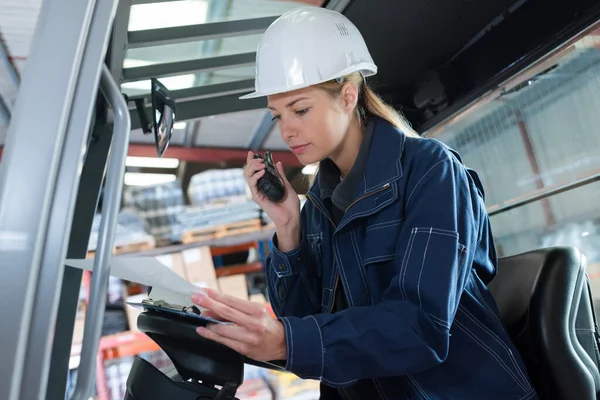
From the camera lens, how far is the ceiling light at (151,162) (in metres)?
7.19

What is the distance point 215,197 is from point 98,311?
519 centimetres

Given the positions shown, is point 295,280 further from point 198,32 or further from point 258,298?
point 258,298

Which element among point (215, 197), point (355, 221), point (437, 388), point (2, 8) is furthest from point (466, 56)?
point (215, 197)

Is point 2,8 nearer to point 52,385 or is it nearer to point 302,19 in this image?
point 302,19

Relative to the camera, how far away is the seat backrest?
1.46 m

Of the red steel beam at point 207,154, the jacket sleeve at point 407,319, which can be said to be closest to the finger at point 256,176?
the jacket sleeve at point 407,319

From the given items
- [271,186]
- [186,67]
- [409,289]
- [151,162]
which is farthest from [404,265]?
[151,162]

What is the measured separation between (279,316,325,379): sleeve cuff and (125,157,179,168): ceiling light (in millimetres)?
5959

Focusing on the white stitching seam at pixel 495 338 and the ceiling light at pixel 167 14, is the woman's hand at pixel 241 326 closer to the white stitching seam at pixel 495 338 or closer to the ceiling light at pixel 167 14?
the white stitching seam at pixel 495 338

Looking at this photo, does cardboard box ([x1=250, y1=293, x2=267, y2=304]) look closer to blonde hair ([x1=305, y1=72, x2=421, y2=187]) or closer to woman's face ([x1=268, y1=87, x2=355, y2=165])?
blonde hair ([x1=305, y1=72, x2=421, y2=187])

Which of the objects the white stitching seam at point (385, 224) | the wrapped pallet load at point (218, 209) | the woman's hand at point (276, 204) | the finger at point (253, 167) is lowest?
the white stitching seam at point (385, 224)

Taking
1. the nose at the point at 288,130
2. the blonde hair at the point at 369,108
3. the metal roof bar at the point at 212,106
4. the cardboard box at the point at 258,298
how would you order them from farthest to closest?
the cardboard box at the point at 258,298 → the metal roof bar at the point at 212,106 → the blonde hair at the point at 369,108 → the nose at the point at 288,130

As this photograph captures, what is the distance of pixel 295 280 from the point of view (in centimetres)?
179

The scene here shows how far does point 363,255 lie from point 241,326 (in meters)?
0.52
